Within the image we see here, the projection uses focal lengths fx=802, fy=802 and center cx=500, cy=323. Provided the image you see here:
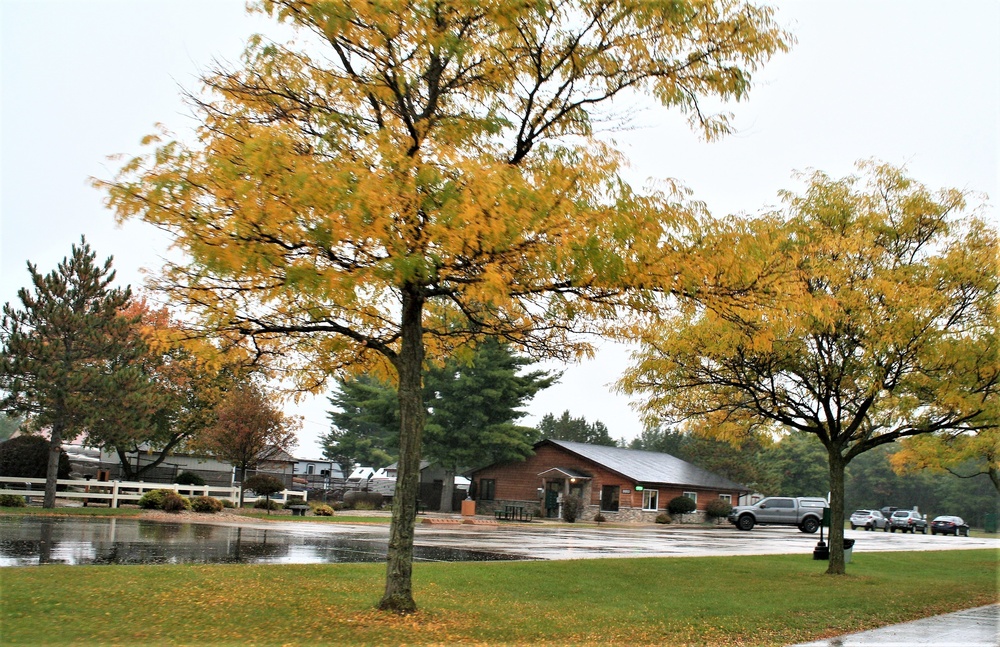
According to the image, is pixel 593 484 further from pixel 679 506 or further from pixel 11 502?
pixel 11 502

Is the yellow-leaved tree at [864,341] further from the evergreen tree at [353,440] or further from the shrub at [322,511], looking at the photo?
the evergreen tree at [353,440]

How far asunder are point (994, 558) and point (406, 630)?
94.4 ft

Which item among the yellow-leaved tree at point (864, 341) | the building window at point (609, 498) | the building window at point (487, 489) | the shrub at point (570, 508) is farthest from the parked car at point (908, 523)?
the yellow-leaved tree at point (864, 341)

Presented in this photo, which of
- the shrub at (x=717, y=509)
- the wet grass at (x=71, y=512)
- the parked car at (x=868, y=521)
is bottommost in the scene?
the parked car at (x=868, y=521)

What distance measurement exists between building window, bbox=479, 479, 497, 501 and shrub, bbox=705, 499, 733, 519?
1443 cm

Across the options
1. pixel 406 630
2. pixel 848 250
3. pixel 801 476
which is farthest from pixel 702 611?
pixel 801 476

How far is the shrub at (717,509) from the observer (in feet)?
174

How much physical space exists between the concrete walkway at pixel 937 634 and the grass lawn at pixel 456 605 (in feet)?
1.16

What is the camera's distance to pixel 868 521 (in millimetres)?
64875

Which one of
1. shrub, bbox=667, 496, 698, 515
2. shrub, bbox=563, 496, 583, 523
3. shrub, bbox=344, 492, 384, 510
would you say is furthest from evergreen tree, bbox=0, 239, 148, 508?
shrub, bbox=667, 496, 698, 515

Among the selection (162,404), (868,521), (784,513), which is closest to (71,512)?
(162,404)

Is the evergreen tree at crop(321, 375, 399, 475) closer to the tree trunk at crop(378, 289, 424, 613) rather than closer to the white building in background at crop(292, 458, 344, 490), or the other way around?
the white building in background at crop(292, 458, 344, 490)

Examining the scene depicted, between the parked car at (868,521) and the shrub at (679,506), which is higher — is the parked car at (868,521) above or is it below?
below

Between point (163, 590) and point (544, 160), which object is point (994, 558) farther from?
point (163, 590)
